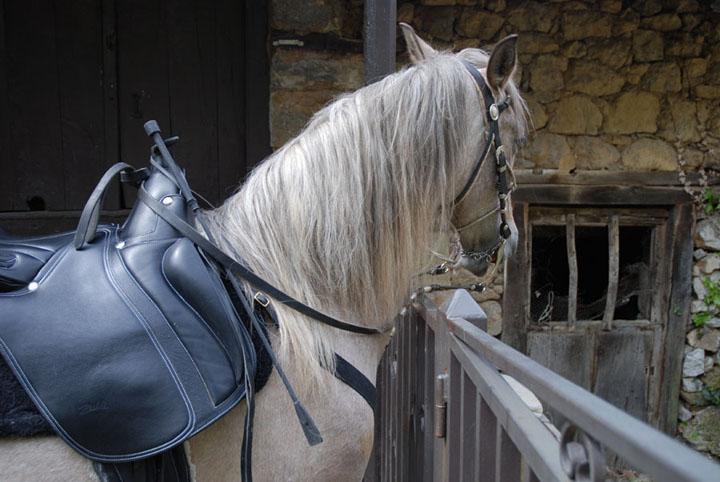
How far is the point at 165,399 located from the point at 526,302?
2.71 meters

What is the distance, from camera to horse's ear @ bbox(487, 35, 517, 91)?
1361 millimetres

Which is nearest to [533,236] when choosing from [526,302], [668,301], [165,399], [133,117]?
[526,302]

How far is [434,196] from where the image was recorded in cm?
137

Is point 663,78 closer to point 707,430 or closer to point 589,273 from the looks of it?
point 589,273

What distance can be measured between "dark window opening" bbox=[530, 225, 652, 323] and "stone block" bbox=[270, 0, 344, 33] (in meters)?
1.85

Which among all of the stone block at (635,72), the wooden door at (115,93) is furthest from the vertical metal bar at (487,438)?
the stone block at (635,72)

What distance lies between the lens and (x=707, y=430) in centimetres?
338

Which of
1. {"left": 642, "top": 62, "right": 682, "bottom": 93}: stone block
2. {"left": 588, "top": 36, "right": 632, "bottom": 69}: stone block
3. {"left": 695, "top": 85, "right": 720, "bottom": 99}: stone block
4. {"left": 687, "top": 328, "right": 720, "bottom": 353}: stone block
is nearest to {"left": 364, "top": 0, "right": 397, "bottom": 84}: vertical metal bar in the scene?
{"left": 588, "top": 36, "right": 632, "bottom": 69}: stone block

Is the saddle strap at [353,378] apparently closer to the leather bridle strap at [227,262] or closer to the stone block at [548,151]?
the leather bridle strap at [227,262]

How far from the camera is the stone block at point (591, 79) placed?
127 inches

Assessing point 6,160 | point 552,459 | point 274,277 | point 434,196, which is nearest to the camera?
point 552,459

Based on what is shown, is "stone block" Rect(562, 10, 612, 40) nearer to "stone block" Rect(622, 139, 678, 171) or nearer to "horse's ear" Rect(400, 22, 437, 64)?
"stone block" Rect(622, 139, 678, 171)

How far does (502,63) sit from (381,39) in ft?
2.49

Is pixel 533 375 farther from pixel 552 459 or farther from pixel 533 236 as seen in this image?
pixel 533 236
